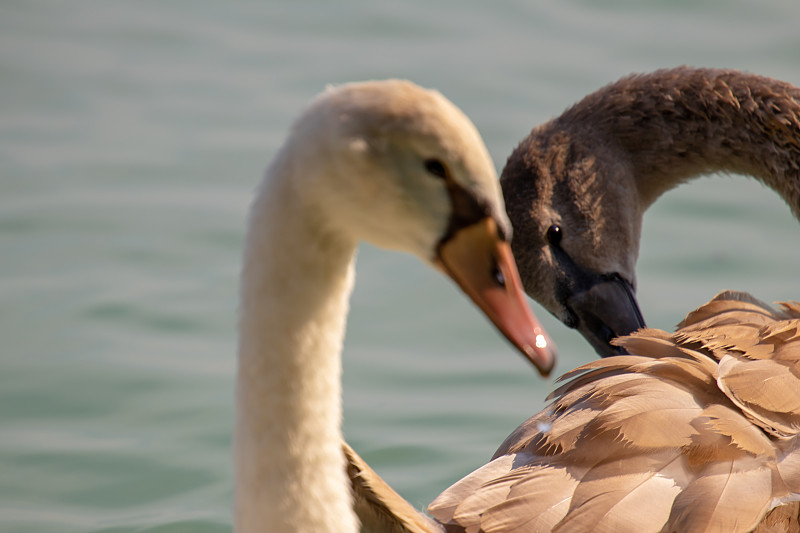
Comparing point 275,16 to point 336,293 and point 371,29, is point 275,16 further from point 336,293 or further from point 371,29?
point 336,293

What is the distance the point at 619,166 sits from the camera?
3.86 meters

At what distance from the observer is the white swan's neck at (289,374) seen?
6.31 feet

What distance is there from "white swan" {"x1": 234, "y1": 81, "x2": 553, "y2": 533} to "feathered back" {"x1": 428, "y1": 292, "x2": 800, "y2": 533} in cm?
37

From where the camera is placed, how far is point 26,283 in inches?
186

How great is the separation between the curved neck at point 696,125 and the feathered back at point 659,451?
1.18 m

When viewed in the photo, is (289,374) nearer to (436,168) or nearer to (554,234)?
(436,168)

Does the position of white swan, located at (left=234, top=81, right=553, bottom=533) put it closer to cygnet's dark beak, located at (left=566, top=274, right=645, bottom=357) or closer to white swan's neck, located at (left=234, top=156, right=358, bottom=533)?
white swan's neck, located at (left=234, top=156, right=358, bottom=533)

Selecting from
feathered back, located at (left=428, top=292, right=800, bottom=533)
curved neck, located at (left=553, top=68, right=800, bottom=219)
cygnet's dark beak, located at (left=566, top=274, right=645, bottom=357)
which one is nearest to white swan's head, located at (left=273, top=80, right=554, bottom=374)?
feathered back, located at (left=428, top=292, right=800, bottom=533)

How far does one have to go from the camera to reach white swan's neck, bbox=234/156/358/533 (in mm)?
1922

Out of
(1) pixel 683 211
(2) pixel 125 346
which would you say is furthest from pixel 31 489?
(1) pixel 683 211

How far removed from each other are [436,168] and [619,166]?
2.15 m

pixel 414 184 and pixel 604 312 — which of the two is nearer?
pixel 414 184

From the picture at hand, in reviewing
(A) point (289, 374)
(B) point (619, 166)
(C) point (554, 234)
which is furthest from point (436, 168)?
(B) point (619, 166)

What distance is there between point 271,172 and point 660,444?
3.13 ft
